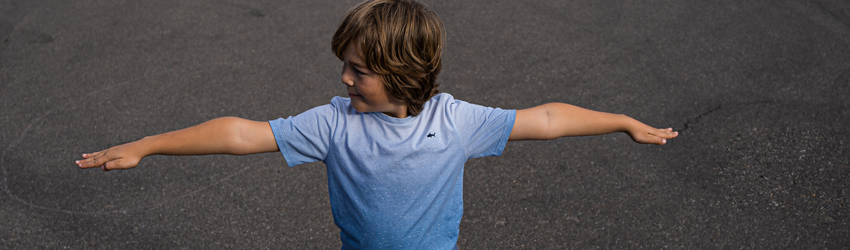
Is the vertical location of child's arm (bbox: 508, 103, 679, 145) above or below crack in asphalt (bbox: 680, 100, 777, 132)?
above

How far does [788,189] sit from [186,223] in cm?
345

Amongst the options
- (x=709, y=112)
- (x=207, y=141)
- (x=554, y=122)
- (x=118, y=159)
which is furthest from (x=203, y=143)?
(x=709, y=112)

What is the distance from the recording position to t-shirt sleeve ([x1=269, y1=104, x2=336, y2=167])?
181 centimetres

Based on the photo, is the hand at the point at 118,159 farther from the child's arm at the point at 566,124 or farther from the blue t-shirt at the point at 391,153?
the child's arm at the point at 566,124

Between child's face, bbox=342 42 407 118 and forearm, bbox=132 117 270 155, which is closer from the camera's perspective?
child's face, bbox=342 42 407 118

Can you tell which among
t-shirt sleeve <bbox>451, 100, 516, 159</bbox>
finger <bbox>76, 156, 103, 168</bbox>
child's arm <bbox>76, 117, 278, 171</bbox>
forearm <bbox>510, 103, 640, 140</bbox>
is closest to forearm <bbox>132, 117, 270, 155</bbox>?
child's arm <bbox>76, 117, 278, 171</bbox>

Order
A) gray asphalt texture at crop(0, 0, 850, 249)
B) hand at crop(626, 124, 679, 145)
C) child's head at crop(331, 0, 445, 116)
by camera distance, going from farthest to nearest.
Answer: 1. gray asphalt texture at crop(0, 0, 850, 249)
2. hand at crop(626, 124, 679, 145)
3. child's head at crop(331, 0, 445, 116)

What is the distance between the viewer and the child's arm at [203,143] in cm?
179

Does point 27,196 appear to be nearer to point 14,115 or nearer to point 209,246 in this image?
point 14,115

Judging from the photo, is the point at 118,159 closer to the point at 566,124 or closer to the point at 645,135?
the point at 566,124

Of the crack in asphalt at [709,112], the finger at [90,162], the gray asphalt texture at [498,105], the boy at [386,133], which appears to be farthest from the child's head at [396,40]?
the crack in asphalt at [709,112]

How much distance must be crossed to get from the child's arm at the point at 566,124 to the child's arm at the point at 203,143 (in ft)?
2.41

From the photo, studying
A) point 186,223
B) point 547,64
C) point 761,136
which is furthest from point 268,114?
point 761,136

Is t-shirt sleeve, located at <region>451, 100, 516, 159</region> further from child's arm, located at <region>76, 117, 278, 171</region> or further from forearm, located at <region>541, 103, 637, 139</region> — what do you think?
child's arm, located at <region>76, 117, 278, 171</region>
